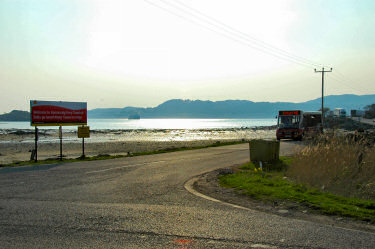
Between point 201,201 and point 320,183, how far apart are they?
15.3ft

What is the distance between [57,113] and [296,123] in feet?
72.1

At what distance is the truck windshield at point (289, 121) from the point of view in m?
32.1

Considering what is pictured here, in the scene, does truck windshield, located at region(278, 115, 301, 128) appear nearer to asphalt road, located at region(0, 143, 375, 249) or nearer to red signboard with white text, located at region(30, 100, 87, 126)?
red signboard with white text, located at region(30, 100, 87, 126)

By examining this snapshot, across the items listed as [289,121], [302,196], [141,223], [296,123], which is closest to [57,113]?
[141,223]

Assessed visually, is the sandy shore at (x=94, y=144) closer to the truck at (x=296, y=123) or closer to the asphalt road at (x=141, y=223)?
the truck at (x=296, y=123)

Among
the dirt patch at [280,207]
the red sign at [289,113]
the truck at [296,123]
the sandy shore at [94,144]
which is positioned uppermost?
the red sign at [289,113]

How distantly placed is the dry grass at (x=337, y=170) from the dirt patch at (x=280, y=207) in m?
2.97

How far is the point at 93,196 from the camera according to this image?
27.9 feet

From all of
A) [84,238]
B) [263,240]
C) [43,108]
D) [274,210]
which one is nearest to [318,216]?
[274,210]

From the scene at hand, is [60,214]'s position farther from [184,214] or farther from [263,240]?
[263,240]

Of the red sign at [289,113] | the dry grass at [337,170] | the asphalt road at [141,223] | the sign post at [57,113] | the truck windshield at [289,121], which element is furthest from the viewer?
the truck windshield at [289,121]

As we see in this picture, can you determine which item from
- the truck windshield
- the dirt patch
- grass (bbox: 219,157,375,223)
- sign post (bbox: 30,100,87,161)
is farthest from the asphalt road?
the truck windshield

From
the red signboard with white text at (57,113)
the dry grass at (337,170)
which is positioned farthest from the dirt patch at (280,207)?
the red signboard with white text at (57,113)

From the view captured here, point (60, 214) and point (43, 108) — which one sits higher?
point (43, 108)
